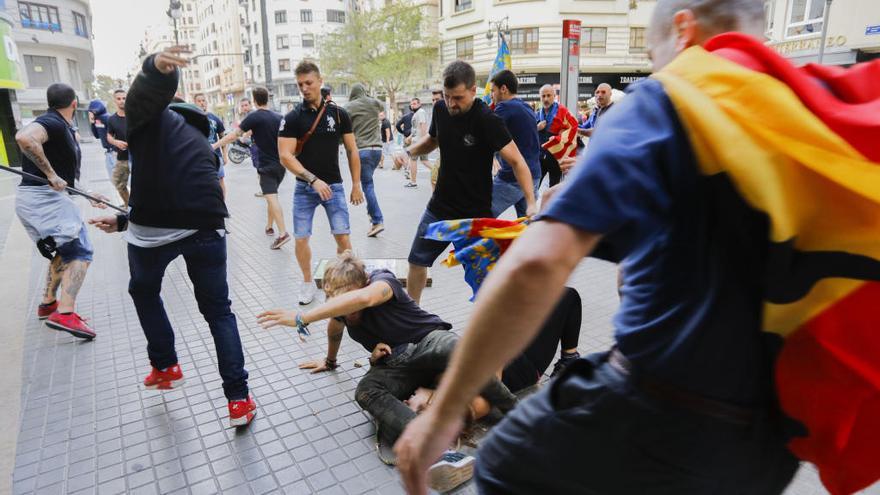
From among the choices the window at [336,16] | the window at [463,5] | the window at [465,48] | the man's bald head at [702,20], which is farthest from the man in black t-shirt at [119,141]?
the window at [336,16]

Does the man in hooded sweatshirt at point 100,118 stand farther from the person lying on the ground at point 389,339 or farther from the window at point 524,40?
the window at point 524,40

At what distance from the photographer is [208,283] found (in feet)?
10.3

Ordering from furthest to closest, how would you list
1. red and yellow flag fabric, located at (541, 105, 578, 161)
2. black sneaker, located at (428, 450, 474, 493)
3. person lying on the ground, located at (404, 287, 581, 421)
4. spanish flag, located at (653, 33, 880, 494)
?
red and yellow flag fabric, located at (541, 105, 578, 161) → person lying on the ground, located at (404, 287, 581, 421) → black sneaker, located at (428, 450, 474, 493) → spanish flag, located at (653, 33, 880, 494)

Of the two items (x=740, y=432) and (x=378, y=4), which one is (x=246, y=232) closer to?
(x=740, y=432)

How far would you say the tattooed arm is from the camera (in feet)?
14.1

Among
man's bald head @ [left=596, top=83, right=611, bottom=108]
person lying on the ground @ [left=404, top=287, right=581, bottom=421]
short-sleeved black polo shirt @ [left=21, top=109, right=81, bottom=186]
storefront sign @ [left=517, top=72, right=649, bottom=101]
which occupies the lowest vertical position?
person lying on the ground @ [left=404, top=287, right=581, bottom=421]

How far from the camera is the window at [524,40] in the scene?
32094 mm

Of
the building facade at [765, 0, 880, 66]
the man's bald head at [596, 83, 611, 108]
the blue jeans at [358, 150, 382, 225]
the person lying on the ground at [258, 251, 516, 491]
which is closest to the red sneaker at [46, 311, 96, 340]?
the person lying on the ground at [258, 251, 516, 491]

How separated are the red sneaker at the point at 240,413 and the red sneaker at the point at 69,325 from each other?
79.6 inches

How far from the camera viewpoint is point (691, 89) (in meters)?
0.90

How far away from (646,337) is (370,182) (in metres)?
7.27

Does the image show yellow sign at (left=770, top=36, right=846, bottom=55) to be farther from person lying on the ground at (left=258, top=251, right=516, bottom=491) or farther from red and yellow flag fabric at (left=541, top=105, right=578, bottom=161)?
person lying on the ground at (left=258, top=251, right=516, bottom=491)

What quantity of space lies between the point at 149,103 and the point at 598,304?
12.6 feet

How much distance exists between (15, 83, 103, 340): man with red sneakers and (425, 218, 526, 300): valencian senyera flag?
3089 mm
